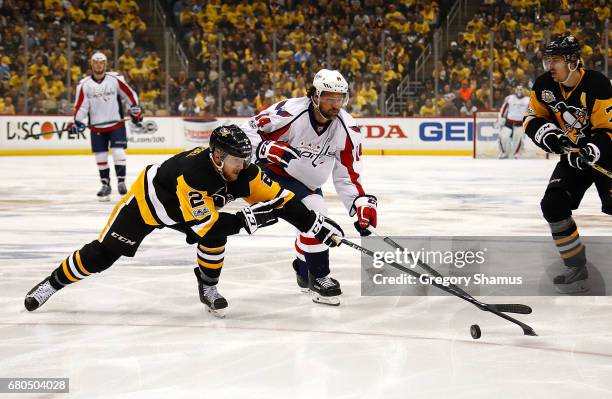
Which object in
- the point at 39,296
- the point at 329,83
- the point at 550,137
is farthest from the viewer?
the point at 550,137

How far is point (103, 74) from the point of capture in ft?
A: 30.2

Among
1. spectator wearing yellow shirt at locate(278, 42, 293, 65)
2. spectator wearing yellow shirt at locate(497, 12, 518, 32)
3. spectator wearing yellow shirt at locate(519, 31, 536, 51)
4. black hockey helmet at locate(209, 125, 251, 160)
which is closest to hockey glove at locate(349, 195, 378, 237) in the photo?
black hockey helmet at locate(209, 125, 251, 160)

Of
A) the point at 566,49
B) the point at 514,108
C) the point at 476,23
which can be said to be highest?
the point at 566,49

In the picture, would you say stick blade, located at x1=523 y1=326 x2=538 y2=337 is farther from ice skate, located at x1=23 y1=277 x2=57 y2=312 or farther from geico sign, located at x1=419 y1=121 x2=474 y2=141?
geico sign, located at x1=419 y1=121 x2=474 y2=141

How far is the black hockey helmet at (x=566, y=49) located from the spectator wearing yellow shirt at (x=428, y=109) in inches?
465

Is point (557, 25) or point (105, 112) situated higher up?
point (557, 25)

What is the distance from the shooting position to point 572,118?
4.54m

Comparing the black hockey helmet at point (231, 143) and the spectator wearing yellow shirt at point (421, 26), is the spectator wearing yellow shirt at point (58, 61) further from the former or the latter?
the black hockey helmet at point (231, 143)

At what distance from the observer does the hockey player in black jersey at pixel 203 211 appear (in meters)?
3.63

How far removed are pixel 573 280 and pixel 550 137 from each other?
70 cm

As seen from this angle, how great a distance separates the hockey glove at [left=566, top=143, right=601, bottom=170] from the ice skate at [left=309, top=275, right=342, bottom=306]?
1268 millimetres

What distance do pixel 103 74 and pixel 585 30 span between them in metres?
10.1

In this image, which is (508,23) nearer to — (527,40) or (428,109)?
(527,40)

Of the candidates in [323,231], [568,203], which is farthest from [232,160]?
[568,203]
